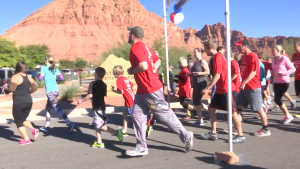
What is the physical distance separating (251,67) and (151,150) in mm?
2490

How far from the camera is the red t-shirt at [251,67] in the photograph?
500 centimetres

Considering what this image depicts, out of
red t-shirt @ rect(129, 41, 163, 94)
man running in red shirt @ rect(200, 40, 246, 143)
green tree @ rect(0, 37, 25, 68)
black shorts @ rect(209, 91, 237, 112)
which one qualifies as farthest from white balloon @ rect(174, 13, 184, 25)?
green tree @ rect(0, 37, 25, 68)

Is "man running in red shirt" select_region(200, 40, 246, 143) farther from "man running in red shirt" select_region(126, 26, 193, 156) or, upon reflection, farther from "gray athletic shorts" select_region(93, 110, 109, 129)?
"gray athletic shorts" select_region(93, 110, 109, 129)

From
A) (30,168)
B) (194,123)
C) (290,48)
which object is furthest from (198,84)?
(290,48)

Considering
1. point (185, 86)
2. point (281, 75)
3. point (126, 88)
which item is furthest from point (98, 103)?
point (281, 75)

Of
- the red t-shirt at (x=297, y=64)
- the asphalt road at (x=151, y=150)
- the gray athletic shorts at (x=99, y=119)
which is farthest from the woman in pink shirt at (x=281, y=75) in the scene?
the gray athletic shorts at (x=99, y=119)

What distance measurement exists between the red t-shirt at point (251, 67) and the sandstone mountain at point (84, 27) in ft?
309

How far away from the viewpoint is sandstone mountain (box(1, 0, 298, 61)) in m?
105

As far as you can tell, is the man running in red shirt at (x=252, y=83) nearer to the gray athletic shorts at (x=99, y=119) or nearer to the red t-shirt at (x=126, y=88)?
the red t-shirt at (x=126, y=88)

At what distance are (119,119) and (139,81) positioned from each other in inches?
149

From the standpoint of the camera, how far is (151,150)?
14.9 feet

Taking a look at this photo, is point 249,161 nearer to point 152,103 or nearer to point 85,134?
point 152,103

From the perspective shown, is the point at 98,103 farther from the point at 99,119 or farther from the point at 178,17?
the point at 178,17

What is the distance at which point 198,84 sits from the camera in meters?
5.95
